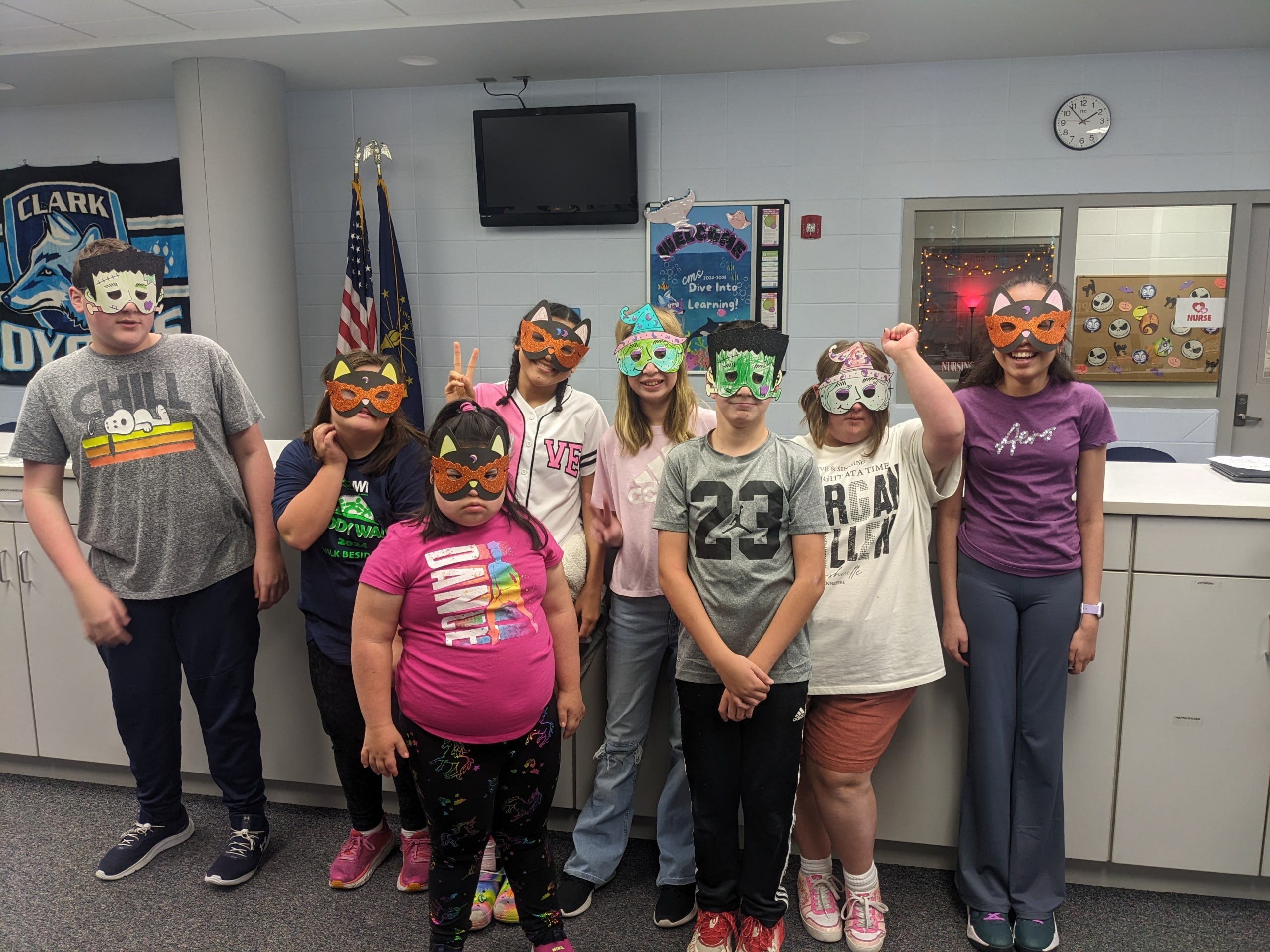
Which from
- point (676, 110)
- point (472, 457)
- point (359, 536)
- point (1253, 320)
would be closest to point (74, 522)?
point (359, 536)

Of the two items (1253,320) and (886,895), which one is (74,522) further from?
(1253,320)

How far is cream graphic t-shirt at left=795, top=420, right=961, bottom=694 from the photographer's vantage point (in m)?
1.89

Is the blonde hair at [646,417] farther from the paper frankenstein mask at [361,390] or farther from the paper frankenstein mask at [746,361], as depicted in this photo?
the paper frankenstein mask at [361,390]

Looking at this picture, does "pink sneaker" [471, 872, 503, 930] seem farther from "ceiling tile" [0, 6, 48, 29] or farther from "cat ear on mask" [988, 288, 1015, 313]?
"ceiling tile" [0, 6, 48, 29]

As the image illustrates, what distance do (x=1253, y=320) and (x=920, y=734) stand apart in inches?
140

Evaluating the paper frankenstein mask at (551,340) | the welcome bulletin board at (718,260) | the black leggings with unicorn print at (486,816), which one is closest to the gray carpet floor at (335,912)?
the black leggings with unicorn print at (486,816)

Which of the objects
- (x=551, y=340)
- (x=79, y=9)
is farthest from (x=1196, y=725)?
(x=79, y=9)

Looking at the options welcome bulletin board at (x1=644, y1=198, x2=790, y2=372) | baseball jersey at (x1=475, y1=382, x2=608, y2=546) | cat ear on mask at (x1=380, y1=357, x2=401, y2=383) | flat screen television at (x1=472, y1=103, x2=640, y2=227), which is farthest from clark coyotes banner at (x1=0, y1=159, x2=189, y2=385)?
baseball jersey at (x1=475, y1=382, x2=608, y2=546)

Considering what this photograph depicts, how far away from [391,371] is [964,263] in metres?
3.59

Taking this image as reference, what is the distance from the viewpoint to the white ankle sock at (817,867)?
82.2 inches

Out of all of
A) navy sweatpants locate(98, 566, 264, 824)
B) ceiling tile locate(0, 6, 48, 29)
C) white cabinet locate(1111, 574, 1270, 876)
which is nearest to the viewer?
white cabinet locate(1111, 574, 1270, 876)

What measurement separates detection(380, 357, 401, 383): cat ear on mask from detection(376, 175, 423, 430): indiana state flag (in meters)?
2.91

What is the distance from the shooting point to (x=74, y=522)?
256cm

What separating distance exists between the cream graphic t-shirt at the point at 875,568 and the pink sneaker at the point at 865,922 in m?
0.51
